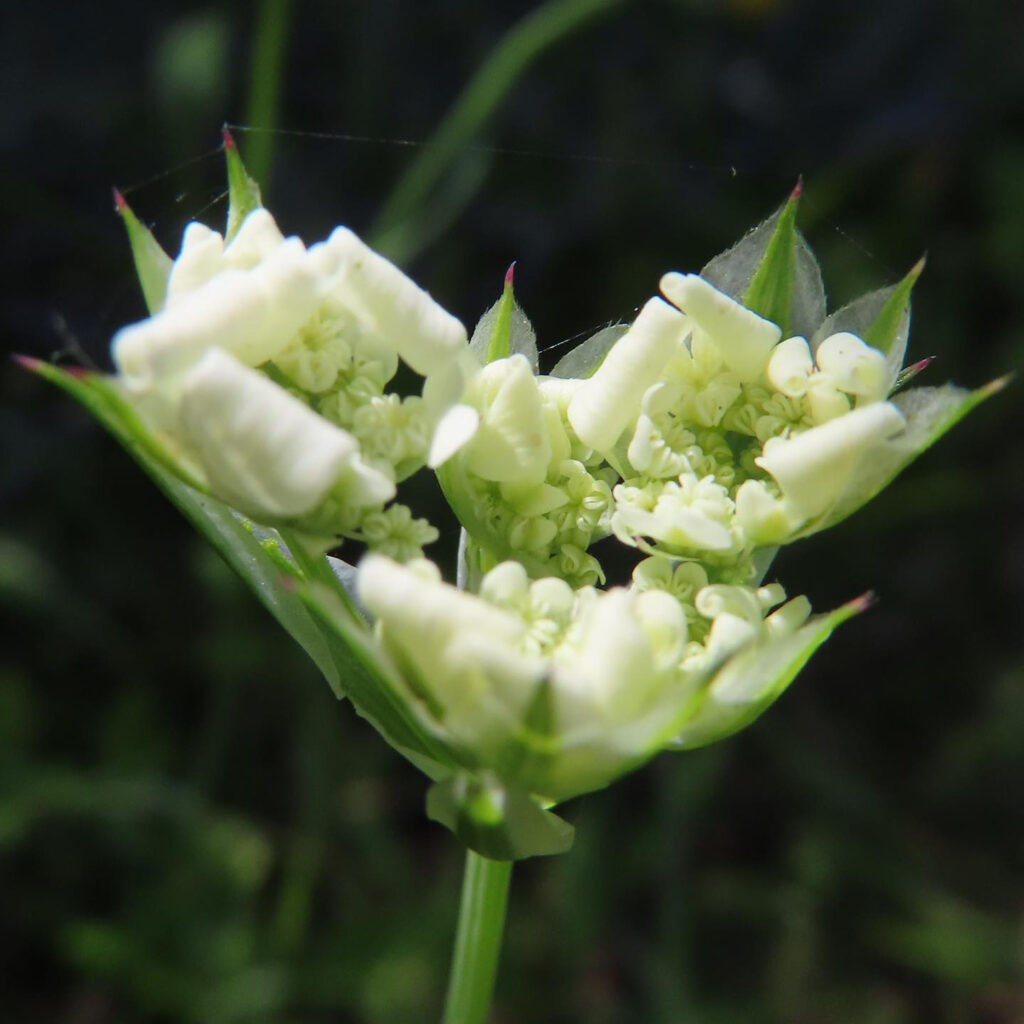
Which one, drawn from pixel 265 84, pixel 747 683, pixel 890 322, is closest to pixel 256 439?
pixel 747 683

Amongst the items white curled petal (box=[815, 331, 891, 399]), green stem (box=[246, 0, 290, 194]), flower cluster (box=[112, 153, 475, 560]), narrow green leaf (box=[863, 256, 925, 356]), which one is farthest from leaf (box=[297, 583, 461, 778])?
green stem (box=[246, 0, 290, 194])

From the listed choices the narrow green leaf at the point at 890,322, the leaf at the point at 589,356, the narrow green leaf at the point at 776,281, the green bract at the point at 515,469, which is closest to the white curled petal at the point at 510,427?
the green bract at the point at 515,469

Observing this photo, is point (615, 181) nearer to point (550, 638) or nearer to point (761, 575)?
point (761, 575)

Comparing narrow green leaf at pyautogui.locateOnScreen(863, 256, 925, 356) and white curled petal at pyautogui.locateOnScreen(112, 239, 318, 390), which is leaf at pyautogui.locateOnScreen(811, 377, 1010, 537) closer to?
narrow green leaf at pyautogui.locateOnScreen(863, 256, 925, 356)

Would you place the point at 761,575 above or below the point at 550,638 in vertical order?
above

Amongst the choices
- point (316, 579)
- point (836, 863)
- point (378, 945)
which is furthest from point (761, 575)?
point (836, 863)

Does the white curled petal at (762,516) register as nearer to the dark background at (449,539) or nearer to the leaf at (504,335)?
the leaf at (504,335)

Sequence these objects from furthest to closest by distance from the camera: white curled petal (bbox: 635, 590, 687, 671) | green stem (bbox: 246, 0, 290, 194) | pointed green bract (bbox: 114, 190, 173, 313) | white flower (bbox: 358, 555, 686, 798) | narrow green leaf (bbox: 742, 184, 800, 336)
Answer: green stem (bbox: 246, 0, 290, 194) → narrow green leaf (bbox: 742, 184, 800, 336) → pointed green bract (bbox: 114, 190, 173, 313) → white curled petal (bbox: 635, 590, 687, 671) → white flower (bbox: 358, 555, 686, 798)
